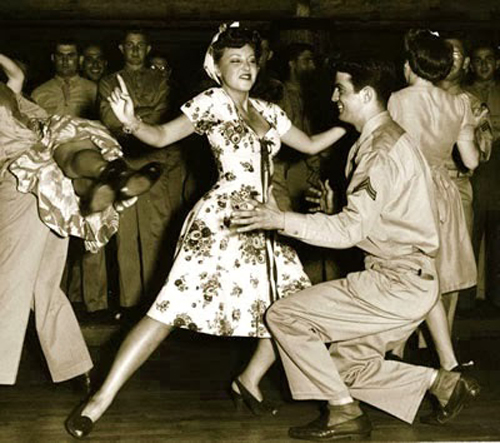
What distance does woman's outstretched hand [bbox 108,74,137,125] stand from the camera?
151 inches

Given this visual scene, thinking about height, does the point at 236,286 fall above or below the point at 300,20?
below

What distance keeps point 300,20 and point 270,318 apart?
12.4 ft

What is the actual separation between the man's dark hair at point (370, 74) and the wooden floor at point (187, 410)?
132cm

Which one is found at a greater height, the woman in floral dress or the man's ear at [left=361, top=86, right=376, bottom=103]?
the man's ear at [left=361, top=86, right=376, bottom=103]

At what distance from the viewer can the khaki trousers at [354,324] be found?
152 inches

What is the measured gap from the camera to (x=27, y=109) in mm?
4484

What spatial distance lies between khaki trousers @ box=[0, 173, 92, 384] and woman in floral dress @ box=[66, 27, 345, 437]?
475 millimetres

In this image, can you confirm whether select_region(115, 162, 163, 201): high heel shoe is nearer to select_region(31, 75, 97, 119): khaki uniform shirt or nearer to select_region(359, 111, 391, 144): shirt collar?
select_region(359, 111, 391, 144): shirt collar

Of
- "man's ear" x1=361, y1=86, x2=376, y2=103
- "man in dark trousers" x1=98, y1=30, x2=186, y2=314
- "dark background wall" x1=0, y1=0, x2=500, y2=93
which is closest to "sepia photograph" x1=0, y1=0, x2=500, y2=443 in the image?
"man's ear" x1=361, y1=86, x2=376, y2=103

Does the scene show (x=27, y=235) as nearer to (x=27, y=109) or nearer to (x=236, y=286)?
(x=27, y=109)

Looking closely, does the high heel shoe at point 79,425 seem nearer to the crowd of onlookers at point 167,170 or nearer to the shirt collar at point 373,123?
the shirt collar at point 373,123

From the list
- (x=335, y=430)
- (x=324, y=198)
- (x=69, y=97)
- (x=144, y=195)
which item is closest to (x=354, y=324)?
(x=335, y=430)

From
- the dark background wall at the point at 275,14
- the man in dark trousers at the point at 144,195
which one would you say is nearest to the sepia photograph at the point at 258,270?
the man in dark trousers at the point at 144,195

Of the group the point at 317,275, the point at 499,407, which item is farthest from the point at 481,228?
the point at 499,407
